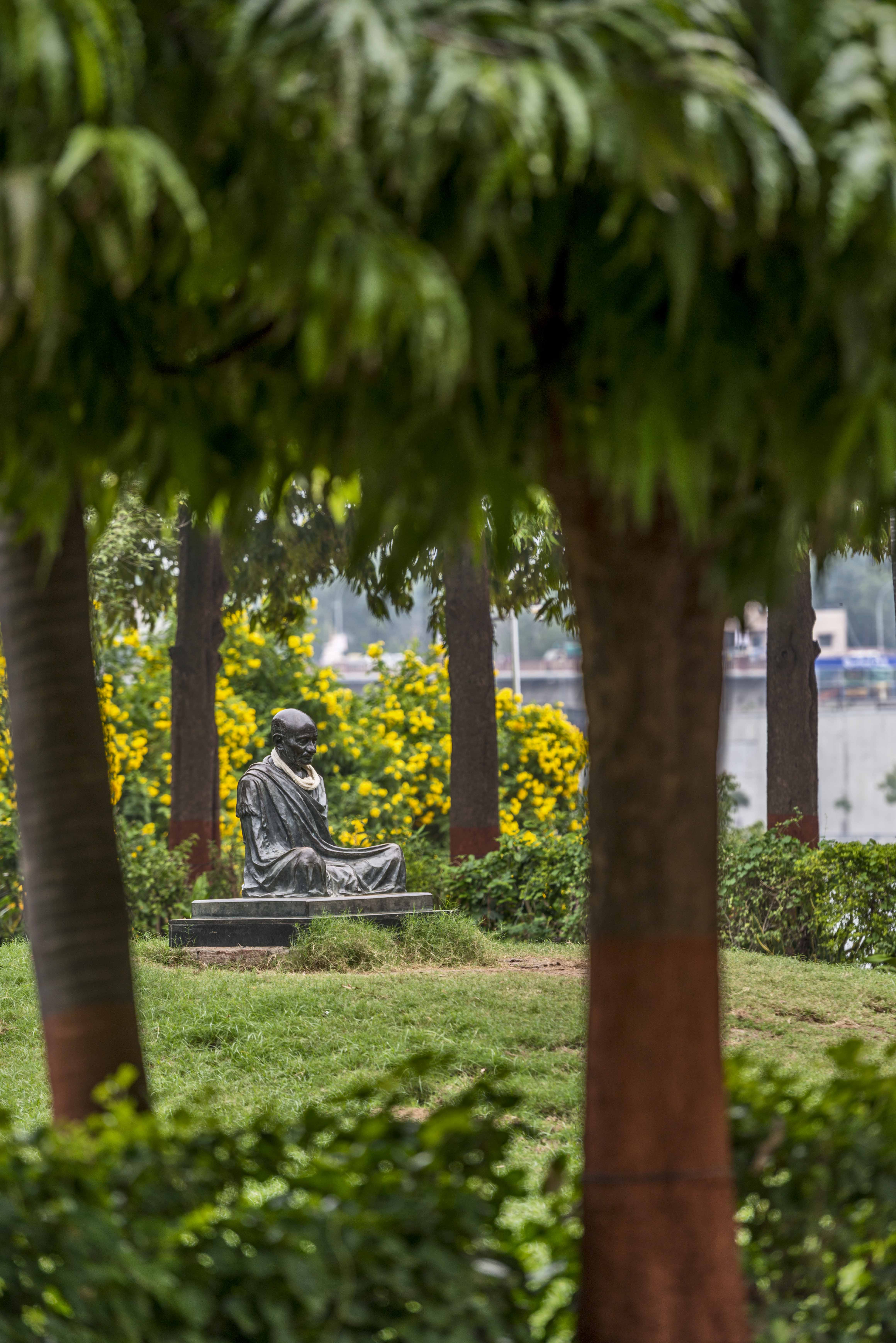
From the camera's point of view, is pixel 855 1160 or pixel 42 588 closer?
pixel 855 1160

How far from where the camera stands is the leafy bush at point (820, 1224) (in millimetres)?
3018

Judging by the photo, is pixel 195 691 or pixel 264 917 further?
pixel 195 691

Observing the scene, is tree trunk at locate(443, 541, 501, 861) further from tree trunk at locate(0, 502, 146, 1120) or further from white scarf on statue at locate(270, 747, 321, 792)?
tree trunk at locate(0, 502, 146, 1120)

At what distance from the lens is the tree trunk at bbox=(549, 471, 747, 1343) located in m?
2.81

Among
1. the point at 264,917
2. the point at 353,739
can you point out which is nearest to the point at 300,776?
the point at 264,917

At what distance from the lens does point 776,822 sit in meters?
14.4

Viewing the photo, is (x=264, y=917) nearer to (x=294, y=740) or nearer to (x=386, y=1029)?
(x=294, y=740)

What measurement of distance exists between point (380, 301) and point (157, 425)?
82 centimetres

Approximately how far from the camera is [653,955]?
2863 mm

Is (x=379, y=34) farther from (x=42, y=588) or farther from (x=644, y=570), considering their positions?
(x=42, y=588)

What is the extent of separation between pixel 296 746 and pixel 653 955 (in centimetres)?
1069

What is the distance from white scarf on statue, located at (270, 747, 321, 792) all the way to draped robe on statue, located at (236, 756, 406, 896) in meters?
0.01

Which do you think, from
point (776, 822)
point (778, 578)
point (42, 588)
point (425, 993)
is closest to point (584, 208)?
point (778, 578)

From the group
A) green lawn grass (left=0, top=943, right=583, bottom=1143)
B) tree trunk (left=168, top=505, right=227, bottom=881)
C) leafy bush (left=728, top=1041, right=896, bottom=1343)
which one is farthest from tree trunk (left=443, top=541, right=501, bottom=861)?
leafy bush (left=728, top=1041, right=896, bottom=1343)
